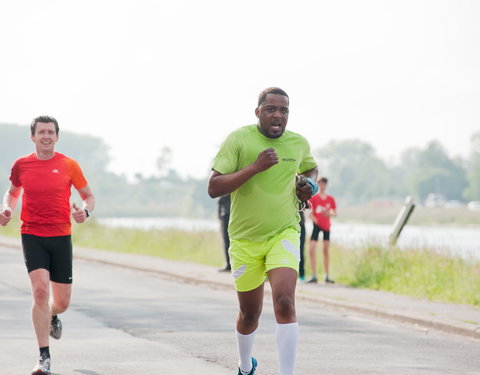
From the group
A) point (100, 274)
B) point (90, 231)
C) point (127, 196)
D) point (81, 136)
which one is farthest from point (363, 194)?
point (100, 274)

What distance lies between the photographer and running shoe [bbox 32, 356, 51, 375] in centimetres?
687

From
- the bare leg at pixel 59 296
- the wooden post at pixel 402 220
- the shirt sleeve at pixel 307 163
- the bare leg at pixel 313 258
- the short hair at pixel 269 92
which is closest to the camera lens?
the short hair at pixel 269 92

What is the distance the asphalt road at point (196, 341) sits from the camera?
7.43 metres

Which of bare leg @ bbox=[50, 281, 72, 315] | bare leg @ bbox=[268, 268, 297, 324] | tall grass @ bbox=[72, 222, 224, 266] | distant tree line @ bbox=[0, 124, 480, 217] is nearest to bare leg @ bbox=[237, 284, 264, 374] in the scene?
bare leg @ bbox=[268, 268, 297, 324]

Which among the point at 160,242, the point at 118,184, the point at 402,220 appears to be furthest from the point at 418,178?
the point at 402,220

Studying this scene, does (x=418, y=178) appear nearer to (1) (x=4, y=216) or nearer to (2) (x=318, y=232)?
(2) (x=318, y=232)

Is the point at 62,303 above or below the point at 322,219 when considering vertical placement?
below

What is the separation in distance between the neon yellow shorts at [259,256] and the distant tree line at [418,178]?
125m

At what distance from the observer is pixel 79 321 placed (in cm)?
1030

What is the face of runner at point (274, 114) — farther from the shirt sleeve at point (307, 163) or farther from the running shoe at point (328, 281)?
the running shoe at point (328, 281)

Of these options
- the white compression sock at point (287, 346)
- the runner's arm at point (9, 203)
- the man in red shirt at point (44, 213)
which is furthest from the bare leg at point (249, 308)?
the runner's arm at point (9, 203)

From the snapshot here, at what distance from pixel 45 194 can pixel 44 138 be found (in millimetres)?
420

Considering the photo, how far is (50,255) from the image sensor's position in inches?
284

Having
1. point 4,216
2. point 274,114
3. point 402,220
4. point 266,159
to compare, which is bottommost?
point 402,220
